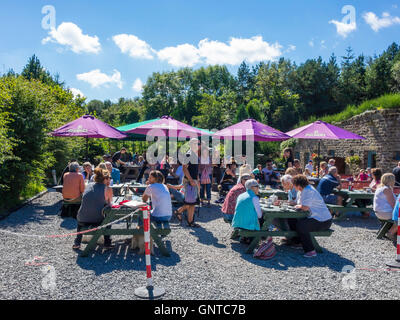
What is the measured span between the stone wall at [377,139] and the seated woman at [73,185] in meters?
14.6

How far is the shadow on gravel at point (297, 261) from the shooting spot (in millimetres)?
5062

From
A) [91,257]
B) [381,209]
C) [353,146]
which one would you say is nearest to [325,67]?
[353,146]

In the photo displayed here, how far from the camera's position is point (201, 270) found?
15.7 feet

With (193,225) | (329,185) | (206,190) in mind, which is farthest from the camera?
(206,190)

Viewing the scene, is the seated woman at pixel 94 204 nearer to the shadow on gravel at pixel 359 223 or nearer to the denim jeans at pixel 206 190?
the denim jeans at pixel 206 190

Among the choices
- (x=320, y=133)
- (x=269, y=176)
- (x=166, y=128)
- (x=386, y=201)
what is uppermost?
(x=166, y=128)

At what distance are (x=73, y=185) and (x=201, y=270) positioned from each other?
3.75m

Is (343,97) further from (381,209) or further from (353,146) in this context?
(381,209)

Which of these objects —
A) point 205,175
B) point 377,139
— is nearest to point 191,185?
point 205,175

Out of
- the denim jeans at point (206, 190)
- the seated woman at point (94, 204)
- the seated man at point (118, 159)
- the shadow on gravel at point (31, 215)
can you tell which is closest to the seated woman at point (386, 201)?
the denim jeans at point (206, 190)

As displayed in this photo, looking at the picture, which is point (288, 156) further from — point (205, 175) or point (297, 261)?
point (297, 261)

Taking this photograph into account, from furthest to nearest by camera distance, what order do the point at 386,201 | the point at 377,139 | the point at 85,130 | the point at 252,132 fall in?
the point at 377,139
the point at 252,132
the point at 85,130
the point at 386,201

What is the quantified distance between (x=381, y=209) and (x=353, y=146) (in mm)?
13001
